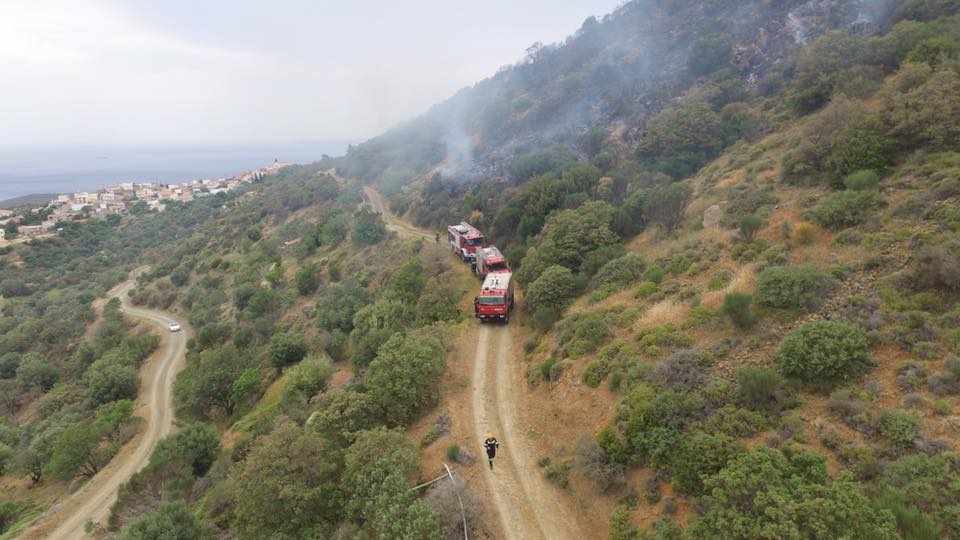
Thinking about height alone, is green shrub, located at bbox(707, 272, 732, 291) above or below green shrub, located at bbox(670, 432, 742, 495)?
above

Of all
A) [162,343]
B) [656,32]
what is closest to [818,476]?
[162,343]

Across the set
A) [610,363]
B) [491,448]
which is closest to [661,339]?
[610,363]

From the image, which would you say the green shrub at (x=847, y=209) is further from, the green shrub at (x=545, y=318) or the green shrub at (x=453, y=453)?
the green shrub at (x=453, y=453)

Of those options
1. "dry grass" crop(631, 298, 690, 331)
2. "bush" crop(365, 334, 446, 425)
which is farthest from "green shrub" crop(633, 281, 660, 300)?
"bush" crop(365, 334, 446, 425)

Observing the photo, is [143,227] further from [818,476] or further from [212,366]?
[818,476]

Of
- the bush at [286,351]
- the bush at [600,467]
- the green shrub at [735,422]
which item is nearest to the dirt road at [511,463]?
the bush at [600,467]

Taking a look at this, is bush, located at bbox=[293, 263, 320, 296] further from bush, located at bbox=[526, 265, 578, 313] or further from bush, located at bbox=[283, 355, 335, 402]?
bush, located at bbox=[526, 265, 578, 313]
